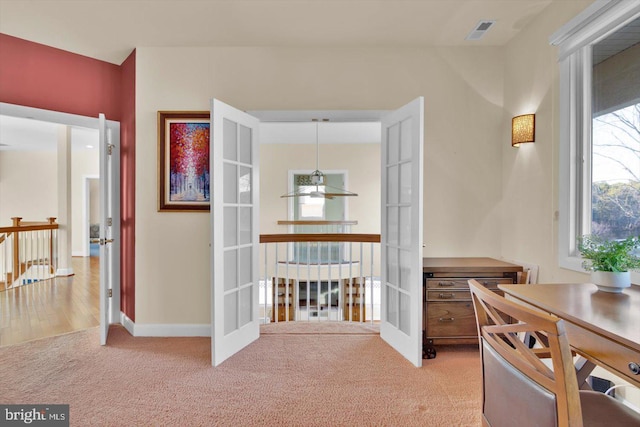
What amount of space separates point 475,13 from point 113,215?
3.60 metres

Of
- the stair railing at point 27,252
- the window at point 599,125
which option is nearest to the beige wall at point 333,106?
the window at point 599,125

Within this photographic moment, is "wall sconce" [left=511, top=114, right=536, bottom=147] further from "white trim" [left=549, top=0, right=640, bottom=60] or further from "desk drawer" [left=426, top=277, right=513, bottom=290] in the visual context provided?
"desk drawer" [left=426, top=277, right=513, bottom=290]

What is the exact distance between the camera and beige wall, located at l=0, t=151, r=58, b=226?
8250mm

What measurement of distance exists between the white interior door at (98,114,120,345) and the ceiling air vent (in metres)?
3.26

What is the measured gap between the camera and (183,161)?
10.5ft

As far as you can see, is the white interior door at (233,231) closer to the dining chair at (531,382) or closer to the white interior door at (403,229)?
the white interior door at (403,229)

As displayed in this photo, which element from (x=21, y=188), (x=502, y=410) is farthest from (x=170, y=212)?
(x=21, y=188)

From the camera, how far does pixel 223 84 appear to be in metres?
3.19

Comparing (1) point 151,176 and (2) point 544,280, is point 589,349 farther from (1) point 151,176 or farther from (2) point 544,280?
(1) point 151,176

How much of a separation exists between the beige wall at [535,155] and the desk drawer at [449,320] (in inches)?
25.0

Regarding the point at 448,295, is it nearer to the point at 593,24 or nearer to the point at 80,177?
the point at 593,24

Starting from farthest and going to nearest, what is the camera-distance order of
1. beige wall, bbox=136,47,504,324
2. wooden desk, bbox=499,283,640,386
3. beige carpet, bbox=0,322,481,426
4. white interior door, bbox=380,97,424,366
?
beige wall, bbox=136,47,504,324 < white interior door, bbox=380,97,424,366 < beige carpet, bbox=0,322,481,426 < wooden desk, bbox=499,283,640,386

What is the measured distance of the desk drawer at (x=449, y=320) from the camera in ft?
8.83

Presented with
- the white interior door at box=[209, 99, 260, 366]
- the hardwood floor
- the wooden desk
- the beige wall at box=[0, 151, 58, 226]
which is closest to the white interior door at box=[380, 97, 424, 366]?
the wooden desk
